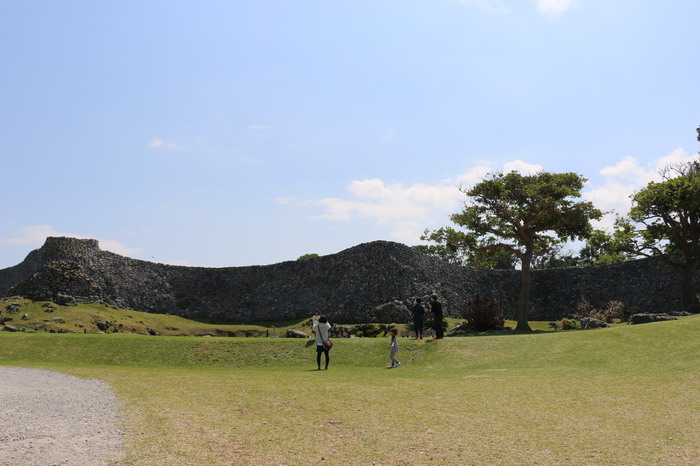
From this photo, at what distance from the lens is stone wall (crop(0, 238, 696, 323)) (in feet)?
138

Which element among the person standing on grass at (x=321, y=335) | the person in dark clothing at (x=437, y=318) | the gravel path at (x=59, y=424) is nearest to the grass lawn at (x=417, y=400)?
the gravel path at (x=59, y=424)

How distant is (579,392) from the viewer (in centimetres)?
1266

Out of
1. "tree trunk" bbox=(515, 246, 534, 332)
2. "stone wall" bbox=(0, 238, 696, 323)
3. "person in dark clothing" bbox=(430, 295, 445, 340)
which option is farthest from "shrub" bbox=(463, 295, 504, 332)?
"stone wall" bbox=(0, 238, 696, 323)

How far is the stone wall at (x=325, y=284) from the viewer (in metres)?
42.2

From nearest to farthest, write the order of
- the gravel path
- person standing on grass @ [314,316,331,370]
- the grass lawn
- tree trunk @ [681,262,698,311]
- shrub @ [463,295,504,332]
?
the gravel path, the grass lawn, person standing on grass @ [314,316,331,370], shrub @ [463,295,504,332], tree trunk @ [681,262,698,311]

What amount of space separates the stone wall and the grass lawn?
19145mm

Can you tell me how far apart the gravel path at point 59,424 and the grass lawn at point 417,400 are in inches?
17.0

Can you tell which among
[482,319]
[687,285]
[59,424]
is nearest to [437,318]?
[482,319]

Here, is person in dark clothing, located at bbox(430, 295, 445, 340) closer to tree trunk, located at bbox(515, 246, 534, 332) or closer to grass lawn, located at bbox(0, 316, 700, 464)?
grass lawn, located at bbox(0, 316, 700, 464)

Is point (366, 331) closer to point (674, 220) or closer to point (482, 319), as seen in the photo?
point (482, 319)

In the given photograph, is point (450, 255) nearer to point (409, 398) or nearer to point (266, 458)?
point (409, 398)

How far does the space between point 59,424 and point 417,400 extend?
7112 mm

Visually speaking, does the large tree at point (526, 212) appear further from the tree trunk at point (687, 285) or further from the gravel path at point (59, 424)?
the gravel path at point (59, 424)

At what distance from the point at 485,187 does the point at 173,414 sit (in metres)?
A: 27.2
